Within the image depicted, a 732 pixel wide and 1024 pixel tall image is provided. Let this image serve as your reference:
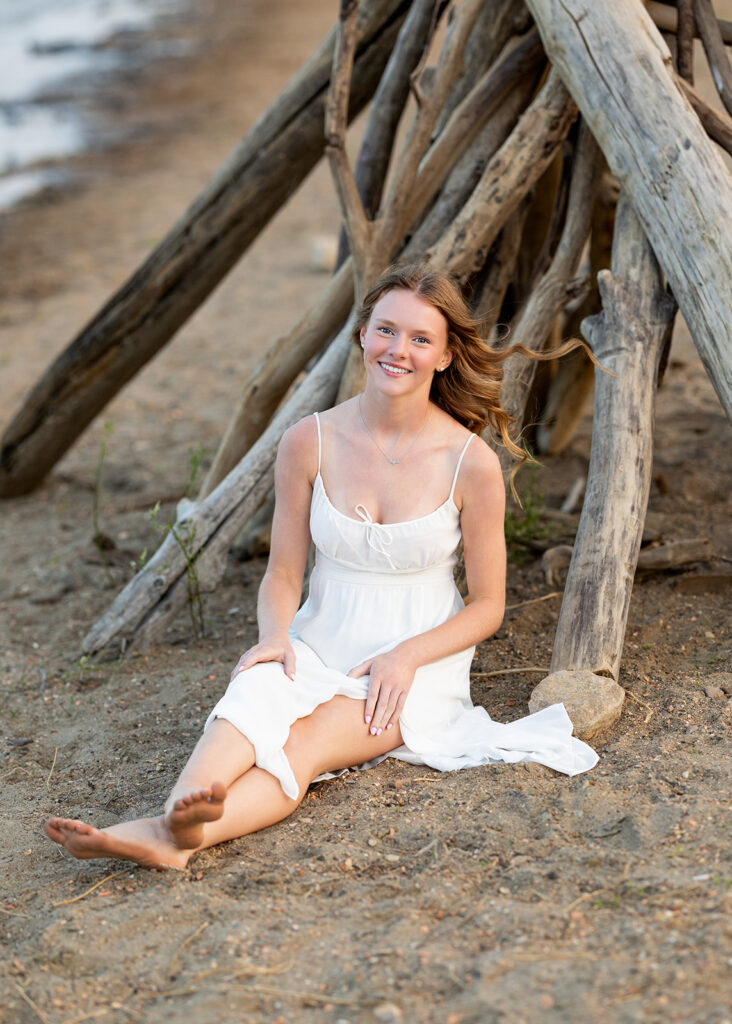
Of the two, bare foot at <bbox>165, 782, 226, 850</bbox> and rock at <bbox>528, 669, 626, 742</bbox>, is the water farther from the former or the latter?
bare foot at <bbox>165, 782, 226, 850</bbox>

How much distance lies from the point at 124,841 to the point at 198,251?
109 inches

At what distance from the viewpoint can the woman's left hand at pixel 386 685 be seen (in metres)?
2.58

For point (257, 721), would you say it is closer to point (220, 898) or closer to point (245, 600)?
point (220, 898)

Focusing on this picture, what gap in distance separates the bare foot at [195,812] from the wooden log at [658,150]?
1619 mm

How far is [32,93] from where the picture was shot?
1538 centimetres

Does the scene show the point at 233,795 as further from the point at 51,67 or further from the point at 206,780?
the point at 51,67

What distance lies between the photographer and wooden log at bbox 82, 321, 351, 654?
11.6 feet

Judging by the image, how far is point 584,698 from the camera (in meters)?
2.64

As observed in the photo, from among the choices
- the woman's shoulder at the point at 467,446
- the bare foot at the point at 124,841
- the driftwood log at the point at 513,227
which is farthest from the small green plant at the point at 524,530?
the bare foot at the point at 124,841

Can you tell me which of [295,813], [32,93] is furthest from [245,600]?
[32,93]

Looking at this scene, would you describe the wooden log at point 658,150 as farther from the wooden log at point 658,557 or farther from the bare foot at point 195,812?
the bare foot at point 195,812

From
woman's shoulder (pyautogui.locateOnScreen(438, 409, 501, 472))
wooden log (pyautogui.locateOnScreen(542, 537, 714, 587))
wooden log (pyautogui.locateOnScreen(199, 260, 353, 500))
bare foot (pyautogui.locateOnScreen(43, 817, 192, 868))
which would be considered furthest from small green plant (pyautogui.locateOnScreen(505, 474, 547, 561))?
bare foot (pyautogui.locateOnScreen(43, 817, 192, 868))

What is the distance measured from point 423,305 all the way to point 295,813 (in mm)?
1227

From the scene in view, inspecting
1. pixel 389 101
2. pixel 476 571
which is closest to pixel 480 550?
pixel 476 571
